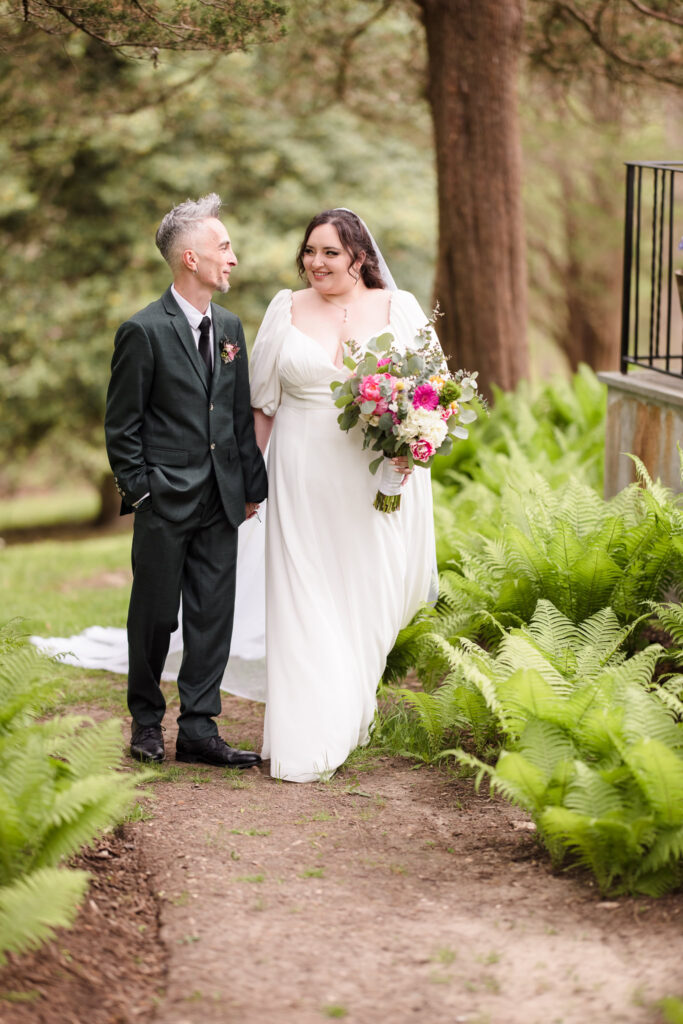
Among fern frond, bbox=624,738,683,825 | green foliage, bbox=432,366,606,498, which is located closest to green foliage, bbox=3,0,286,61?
green foliage, bbox=432,366,606,498

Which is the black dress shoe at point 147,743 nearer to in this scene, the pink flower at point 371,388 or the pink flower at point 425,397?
the pink flower at point 371,388

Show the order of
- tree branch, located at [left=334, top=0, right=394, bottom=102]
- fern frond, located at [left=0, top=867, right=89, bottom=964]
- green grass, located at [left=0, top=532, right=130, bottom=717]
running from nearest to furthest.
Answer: fern frond, located at [left=0, top=867, right=89, bottom=964]
green grass, located at [left=0, top=532, right=130, bottom=717]
tree branch, located at [left=334, top=0, right=394, bottom=102]

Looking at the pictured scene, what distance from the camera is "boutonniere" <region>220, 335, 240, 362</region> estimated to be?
16.0 feet

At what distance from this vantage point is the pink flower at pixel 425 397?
4742 mm

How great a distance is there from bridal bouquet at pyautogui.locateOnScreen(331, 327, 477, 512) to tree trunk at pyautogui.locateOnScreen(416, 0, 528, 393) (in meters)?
5.00

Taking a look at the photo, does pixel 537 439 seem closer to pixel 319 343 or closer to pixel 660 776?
pixel 319 343

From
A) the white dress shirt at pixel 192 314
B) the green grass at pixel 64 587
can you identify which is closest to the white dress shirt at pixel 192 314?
the white dress shirt at pixel 192 314

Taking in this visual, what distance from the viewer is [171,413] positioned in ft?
15.7

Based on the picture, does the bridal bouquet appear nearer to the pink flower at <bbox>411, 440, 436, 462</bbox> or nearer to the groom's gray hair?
the pink flower at <bbox>411, 440, 436, 462</bbox>

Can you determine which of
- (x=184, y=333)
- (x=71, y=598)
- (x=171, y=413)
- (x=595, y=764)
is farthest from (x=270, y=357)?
(x=71, y=598)

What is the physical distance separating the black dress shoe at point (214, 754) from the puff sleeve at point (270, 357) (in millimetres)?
1582

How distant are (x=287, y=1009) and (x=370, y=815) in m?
1.46

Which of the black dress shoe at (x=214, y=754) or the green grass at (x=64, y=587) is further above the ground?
the black dress shoe at (x=214, y=754)

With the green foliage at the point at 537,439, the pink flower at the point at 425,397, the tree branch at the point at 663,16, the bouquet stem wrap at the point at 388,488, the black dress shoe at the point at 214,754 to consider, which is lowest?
the black dress shoe at the point at 214,754
